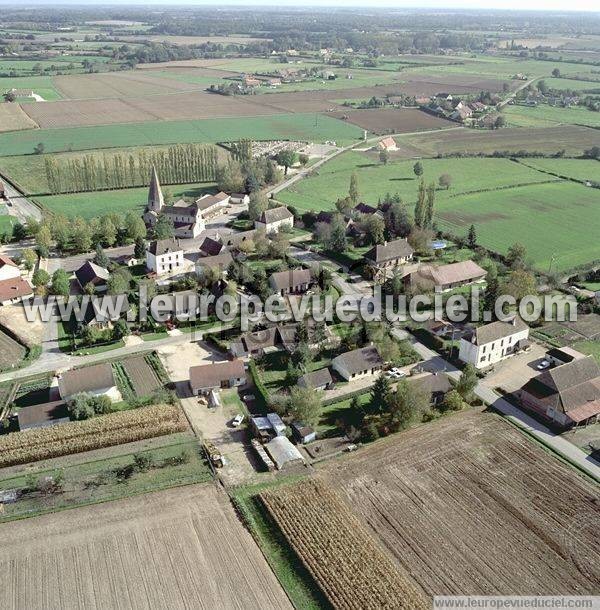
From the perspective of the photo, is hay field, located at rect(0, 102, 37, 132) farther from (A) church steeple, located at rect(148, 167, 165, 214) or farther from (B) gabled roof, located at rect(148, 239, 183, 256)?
(B) gabled roof, located at rect(148, 239, 183, 256)

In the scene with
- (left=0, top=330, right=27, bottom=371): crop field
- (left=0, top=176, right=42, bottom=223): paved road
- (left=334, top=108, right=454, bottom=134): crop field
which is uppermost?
(left=334, top=108, right=454, bottom=134): crop field

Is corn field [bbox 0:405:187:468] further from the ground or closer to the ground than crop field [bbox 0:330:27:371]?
further from the ground

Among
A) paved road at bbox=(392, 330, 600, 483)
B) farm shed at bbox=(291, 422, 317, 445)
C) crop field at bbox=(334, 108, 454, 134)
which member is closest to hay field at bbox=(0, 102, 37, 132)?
crop field at bbox=(334, 108, 454, 134)

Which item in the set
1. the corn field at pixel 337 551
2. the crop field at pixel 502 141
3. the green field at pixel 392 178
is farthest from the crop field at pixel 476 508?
the crop field at pixel 502 141

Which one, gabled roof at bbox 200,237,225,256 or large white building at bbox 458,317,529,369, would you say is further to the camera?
gabled roof at bbox 200,237,225,256

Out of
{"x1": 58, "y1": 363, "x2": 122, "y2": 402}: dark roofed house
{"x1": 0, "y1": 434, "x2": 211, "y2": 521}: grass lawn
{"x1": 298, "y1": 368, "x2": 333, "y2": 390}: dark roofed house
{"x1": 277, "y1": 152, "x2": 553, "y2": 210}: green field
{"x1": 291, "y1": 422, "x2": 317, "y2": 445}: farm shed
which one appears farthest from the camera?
{"x1": 277, "y1": 152, "x2": 553, "y2": 210}: green field

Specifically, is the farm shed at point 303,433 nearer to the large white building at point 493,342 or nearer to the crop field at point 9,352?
the large white building at point 493,342
